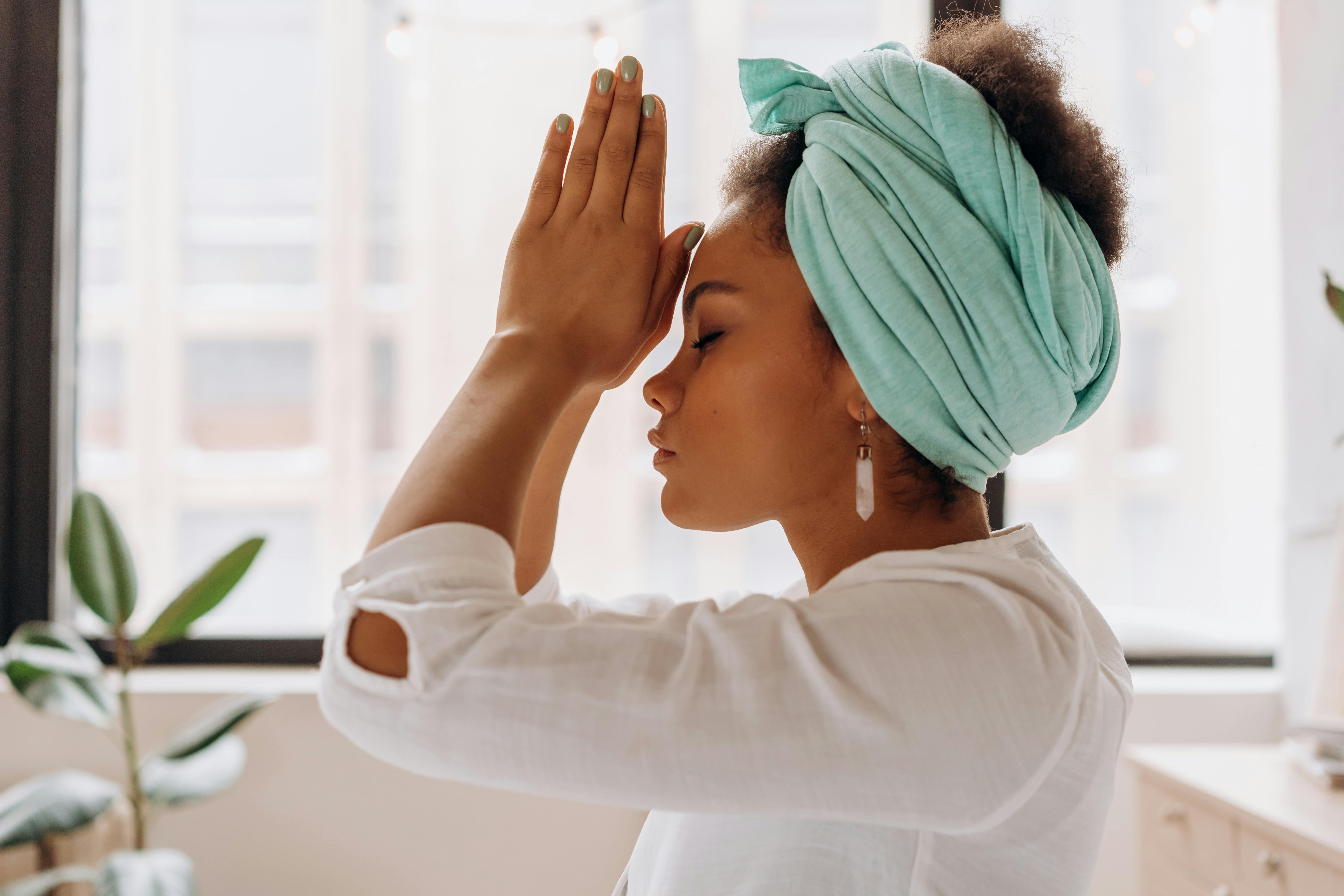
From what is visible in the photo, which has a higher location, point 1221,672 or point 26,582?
point 26,582

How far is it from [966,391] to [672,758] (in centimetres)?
34

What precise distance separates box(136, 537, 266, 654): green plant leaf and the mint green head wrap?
1.39 m

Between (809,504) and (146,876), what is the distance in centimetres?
138

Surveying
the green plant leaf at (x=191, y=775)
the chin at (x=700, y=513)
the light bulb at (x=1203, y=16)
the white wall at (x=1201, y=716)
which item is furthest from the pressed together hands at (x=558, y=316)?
the light bulb at (x=1203, y=16)

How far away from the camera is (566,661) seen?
482 mm

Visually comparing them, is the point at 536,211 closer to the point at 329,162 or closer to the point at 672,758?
the point at 672,758

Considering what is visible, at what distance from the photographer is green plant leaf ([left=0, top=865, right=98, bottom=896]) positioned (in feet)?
4.97

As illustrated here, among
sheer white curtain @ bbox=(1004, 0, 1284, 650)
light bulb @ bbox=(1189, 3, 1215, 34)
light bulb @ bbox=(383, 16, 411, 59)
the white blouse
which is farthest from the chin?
light bulb @ bbox=(1189, 3, 1215, 34)

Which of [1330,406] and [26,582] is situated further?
[26,582]

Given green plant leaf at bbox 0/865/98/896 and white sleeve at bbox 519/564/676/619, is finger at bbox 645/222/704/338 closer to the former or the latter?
white sleeve at bbox 519/564/676/619

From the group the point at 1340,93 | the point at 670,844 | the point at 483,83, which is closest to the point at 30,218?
the point at 483,83

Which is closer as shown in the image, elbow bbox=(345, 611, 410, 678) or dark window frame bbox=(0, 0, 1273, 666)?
elbow bbox=(345, 611, 410, 678)

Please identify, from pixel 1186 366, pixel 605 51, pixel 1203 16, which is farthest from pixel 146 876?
pixel 1203 16

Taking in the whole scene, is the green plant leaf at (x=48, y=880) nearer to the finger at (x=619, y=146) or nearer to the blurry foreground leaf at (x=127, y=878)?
the blurry foreground leaf at (x=127, y=878)
